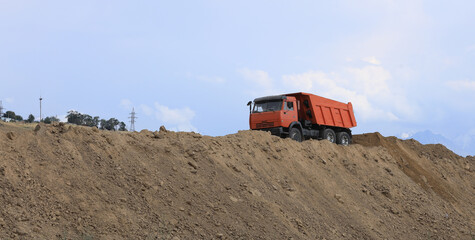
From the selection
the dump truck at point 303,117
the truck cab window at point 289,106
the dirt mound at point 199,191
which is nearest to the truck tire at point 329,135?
the dump truck at point 303,117

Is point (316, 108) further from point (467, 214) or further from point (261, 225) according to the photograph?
point (261, 225)

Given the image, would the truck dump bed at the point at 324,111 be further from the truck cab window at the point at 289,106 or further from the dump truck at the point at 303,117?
the truck cab window at the point at 289,106

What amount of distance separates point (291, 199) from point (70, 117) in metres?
57.9

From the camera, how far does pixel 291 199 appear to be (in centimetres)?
1374

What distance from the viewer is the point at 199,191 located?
11969 millimetres

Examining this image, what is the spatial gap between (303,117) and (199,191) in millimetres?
12786

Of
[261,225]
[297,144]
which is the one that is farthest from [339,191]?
[261,225]

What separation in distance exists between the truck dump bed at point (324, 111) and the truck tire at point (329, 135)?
36 cm

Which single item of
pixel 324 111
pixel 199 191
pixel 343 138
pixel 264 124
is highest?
pixel 324 111

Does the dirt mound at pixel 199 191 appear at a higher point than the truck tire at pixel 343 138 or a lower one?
lower

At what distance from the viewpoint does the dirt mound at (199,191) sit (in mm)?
9844

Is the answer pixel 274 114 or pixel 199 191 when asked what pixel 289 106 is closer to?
pixel 274 114

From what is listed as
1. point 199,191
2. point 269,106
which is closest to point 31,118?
point 269,106

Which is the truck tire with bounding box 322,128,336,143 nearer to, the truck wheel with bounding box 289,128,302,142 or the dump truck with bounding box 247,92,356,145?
the dump truck with bounding box 247,92,356,145
